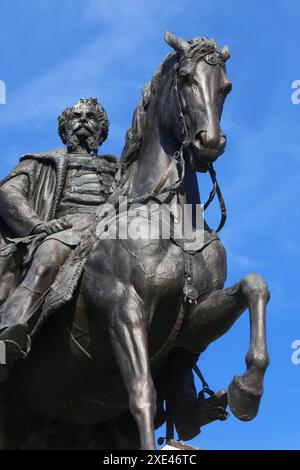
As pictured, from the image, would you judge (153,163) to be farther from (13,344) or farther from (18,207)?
(13,344)

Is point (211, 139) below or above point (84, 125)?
below

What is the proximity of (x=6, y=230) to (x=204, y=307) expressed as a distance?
2.82 m

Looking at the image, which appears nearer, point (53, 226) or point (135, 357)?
point (135, 357)

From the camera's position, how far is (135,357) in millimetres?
10094

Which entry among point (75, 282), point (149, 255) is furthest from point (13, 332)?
point (149, 255)

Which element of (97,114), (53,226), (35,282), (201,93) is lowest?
(35,282)

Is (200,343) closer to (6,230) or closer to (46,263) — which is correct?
(46,263)

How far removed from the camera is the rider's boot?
10867mm

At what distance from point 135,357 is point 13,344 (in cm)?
134

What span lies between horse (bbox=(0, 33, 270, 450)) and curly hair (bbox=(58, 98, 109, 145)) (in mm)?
1557

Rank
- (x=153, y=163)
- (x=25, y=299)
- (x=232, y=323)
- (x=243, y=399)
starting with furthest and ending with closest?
(x=153, y=163), (x=25, y=299), (x=232, y=323), (x=243, y=399)

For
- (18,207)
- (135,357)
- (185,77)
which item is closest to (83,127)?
(18,207)

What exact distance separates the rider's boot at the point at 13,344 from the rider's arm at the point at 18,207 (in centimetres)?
140
